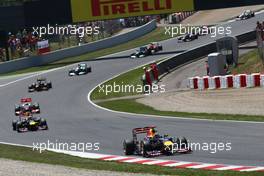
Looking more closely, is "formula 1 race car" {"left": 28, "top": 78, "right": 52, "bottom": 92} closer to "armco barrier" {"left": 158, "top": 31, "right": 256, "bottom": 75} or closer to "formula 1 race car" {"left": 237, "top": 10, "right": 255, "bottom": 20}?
"armco barrier" {"left": 158, "top": 31, "right": 256, "bottom": 75}

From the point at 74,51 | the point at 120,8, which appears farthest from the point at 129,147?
the point at 74,51

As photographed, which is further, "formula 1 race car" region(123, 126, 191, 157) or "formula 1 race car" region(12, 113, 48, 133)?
"formula 1 race car" region(12, 113, 48, 133)

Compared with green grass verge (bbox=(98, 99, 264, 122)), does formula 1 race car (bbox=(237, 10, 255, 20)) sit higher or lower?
higher

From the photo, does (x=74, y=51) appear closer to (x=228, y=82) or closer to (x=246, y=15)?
(x=246, y=15)

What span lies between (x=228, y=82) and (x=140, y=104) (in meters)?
4.53

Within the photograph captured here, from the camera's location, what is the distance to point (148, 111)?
97.8 feet

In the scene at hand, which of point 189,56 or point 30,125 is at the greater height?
point 189,56

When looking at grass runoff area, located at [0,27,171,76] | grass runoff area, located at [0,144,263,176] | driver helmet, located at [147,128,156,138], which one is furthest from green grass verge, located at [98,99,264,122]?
grass runoff area, located at [0,27,171,76]

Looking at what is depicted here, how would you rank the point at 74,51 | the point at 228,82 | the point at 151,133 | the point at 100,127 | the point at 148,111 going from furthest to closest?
the point at 74,51
the point at 228,82
the point at 148,111
the point at 100,127
the point at 151,133

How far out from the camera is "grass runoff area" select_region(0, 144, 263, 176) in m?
14.7

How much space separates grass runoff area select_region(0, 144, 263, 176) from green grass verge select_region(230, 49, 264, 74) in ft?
58.6

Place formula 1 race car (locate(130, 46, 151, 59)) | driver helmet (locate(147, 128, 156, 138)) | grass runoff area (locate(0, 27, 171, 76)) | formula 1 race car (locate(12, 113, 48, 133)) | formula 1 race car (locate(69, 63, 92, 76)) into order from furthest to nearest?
grass runoff area (locate(0, 27, 171, 76)) < formula 1 race car (locate(130, 46, 151, 59)) < formula 1 race car (locate(69, 63, 92, 76)) < formula 1 race car (locate(12, 113, 48, 133)) < driver helmet (locate(147, 128, 156, 138))

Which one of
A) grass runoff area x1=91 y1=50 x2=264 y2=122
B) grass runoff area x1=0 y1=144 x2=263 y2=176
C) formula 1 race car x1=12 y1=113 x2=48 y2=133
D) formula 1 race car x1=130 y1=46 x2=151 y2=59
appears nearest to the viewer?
grass runoff area x1=0 y1=144 x2=263 y2=176

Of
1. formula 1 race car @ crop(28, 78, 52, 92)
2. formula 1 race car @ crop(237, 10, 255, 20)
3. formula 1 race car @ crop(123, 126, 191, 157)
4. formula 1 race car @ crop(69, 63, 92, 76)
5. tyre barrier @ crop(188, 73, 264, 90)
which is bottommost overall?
formula 1 race car @ crop(28, 78, 52, 92)
